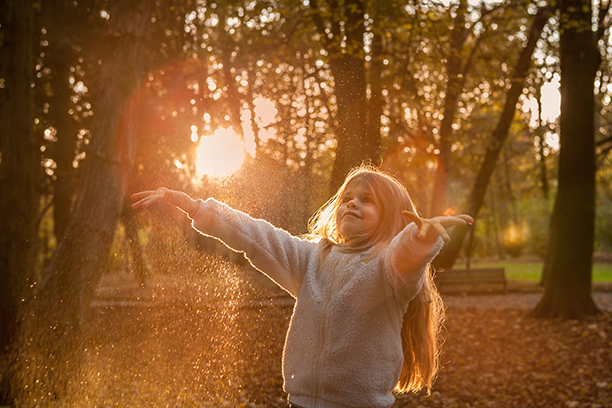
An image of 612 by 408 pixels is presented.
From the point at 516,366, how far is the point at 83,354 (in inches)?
225

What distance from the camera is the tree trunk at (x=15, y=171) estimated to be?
677 cm

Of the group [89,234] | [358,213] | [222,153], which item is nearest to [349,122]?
[222,153]

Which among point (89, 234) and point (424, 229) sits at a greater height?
point (424, 229)

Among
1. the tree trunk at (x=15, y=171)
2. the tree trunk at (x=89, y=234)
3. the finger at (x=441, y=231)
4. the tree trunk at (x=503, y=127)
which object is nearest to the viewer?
the finger at (x=441, y=231)

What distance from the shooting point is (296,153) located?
4480 millimetres

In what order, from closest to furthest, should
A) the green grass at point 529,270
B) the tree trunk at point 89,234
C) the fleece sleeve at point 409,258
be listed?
the fleece sleeve at point 409,258, the tree trunk at point 89,234, the green grass at point 529,270

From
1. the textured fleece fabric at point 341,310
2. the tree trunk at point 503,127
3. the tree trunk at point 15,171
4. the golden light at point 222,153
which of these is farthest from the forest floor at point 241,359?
the tree trunk at point 503,127

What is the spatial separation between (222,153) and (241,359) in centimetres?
393

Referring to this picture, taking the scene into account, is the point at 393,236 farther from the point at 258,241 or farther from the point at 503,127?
the point at 503,127

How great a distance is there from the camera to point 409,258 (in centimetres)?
224

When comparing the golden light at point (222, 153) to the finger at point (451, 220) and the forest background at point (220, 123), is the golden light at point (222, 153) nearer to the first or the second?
the forest background at point (220, 123)

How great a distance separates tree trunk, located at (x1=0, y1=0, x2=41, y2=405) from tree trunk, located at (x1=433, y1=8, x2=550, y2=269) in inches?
308

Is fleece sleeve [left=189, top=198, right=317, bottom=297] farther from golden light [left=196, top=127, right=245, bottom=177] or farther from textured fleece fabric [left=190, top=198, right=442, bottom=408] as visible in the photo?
golden light [left=196, top=127, right=245, bottom=177]

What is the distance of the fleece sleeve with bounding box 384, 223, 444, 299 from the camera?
2170 mm
